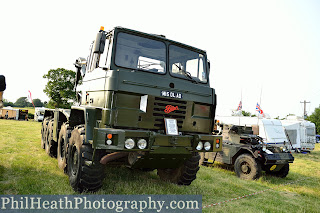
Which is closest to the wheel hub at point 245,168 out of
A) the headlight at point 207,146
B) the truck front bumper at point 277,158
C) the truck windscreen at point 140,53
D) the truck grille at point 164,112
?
the truck front bumper at point 277,158

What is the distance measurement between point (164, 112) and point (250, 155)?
16.0 feet

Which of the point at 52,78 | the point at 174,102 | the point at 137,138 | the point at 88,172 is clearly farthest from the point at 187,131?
the point at 52,78

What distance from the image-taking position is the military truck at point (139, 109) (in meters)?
4.36

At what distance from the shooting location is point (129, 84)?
14.5 feet

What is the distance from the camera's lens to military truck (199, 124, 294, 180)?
8.17m

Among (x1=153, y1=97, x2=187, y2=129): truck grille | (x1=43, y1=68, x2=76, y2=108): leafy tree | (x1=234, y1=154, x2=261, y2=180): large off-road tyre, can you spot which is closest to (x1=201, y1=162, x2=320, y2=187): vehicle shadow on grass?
(x1=234, y1=154, x2=261, y2=180): large off-road tyre

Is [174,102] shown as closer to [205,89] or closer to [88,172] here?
[205,89]

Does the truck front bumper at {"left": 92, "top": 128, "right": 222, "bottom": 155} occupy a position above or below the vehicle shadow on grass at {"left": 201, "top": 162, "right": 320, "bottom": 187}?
above

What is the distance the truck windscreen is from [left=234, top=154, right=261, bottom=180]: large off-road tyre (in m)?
4.93

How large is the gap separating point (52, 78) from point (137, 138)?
40.6 meters

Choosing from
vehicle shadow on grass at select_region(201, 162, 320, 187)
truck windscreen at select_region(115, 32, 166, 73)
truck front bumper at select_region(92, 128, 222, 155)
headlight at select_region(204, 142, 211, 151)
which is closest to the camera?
truck front bumper at select_region(92, 128, 222, 155)

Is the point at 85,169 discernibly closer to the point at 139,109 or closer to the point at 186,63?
the point at 139,109

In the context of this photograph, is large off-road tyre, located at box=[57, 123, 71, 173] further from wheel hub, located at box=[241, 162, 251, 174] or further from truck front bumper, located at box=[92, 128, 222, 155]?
wheel hub, located at box=[241, 162, 251, 174]

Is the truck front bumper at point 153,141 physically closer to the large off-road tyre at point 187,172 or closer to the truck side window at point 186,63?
the large off-road tyre at point 187,172
